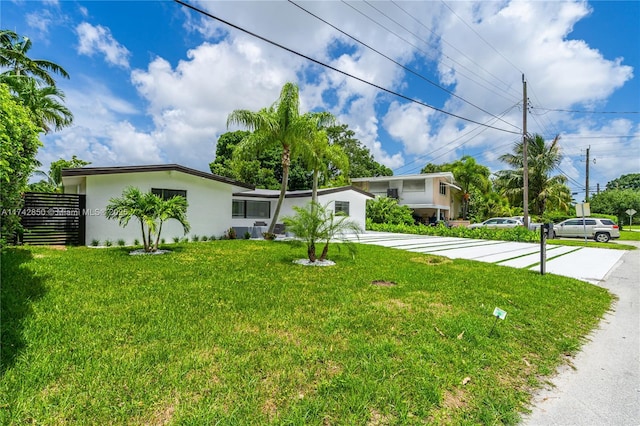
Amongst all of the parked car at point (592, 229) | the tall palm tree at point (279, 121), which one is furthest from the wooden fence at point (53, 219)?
the parked car at point (592, 229)

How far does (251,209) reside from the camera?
20406mm

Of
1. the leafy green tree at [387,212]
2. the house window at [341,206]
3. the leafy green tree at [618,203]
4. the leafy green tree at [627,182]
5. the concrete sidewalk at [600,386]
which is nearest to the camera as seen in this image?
the concrete sidewalk at [600,386]

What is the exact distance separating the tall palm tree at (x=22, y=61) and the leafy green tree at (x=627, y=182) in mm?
116119

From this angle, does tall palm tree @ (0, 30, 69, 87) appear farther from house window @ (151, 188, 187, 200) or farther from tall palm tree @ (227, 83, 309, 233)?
tall palm tree @ (227, 83, 309, 233)

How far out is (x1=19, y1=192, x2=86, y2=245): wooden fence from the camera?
10070 mm

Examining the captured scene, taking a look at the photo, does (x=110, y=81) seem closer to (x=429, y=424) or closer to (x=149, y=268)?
(x=149, y=268)

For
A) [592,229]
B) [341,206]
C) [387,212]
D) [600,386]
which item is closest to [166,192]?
[341,206]

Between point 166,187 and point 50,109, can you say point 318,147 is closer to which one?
point 166,187

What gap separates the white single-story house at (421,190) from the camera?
27.9 m

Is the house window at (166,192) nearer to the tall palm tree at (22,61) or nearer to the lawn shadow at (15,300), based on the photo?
the lawn shadow at (15,300)

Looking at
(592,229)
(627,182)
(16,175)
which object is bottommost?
(592,229)

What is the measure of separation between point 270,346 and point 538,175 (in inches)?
1338

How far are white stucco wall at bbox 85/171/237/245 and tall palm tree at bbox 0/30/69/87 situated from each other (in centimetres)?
824

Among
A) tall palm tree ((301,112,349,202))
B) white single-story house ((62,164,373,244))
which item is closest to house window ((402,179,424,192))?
tall palm tree ((301,112,349,202))
